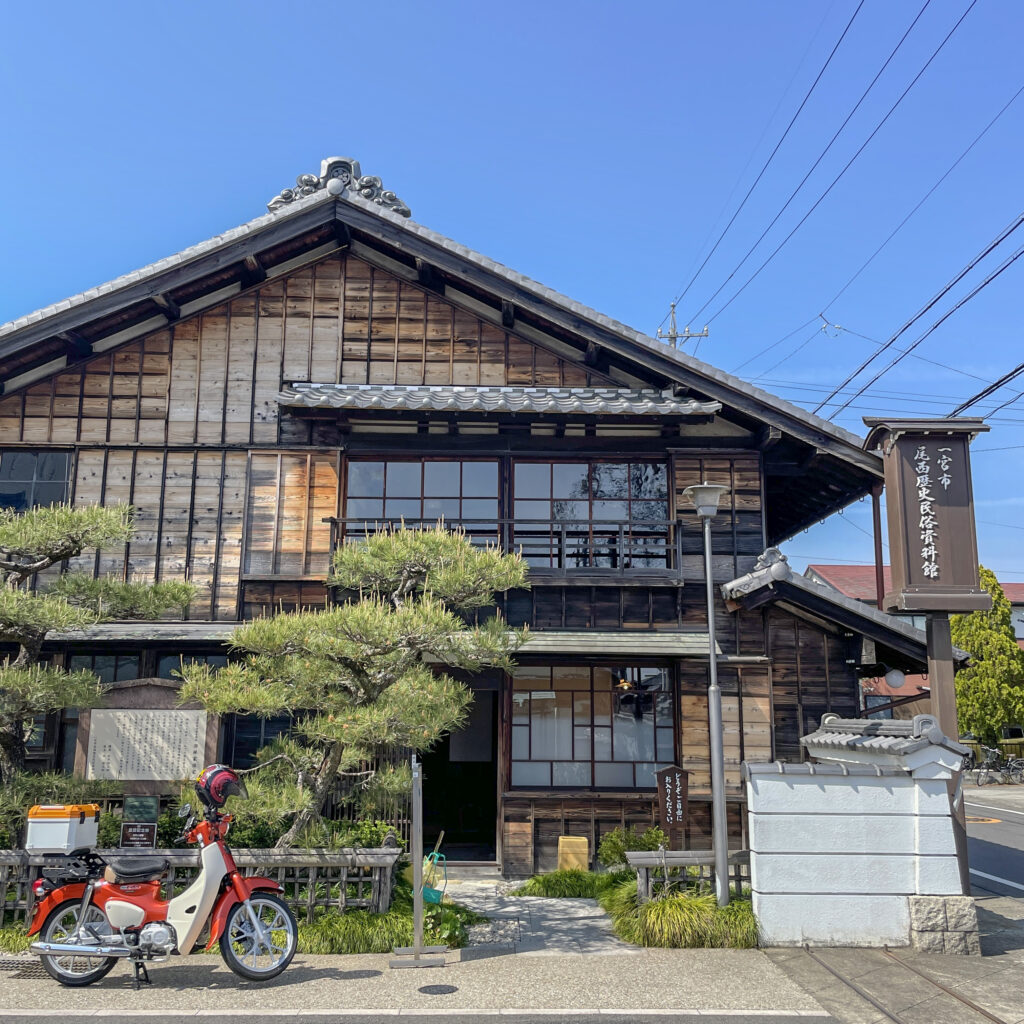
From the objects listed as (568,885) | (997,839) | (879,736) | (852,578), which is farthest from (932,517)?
(852,578)

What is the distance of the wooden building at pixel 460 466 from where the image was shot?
42.0 ft

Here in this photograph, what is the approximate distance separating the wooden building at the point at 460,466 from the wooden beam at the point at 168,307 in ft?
0.14

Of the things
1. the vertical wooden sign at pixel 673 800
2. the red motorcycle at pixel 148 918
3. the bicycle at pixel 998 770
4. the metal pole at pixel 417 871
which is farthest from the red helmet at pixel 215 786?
the bicycle at pixel 998 770

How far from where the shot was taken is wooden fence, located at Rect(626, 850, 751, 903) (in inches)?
370

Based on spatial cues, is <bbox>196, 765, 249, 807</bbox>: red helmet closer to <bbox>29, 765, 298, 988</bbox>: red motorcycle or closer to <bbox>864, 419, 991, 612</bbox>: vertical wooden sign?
<bbox>29, 765, 298, 988</bbox>: red motorcycle

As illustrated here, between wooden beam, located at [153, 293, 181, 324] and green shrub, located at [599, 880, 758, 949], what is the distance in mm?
10487

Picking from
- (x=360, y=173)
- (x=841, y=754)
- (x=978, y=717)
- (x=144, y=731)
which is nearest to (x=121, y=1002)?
(x=144, y=731)

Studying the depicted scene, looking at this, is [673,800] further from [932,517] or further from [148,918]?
[148,918]

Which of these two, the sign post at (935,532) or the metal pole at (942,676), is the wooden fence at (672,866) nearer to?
the metal pole at (942,676)

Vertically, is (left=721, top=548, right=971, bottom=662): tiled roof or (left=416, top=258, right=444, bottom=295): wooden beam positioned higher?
(left=416, top=258, right=444, bottom=295): wooden beam

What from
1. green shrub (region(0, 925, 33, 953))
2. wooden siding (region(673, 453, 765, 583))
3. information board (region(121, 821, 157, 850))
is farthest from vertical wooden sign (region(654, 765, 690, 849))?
green shrub (region(0, 925, 33, 953))

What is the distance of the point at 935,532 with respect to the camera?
34.2 ft

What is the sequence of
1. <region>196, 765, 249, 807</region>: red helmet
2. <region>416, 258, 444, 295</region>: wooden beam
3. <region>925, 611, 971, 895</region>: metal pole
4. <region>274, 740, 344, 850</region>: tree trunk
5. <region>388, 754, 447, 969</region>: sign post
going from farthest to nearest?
1. <region>416, 258, 444, 295</region>: wooden beam
2. <region>925, 611, 971, 895</region>: metal pole
3. <region>274, 740, 344, 850</region>: tree trunk
4. <region>388, 754, 447, 969</region>: sign post
5. <region>196, 765, 249, 807</region>: red helmet

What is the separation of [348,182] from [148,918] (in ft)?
33.6
